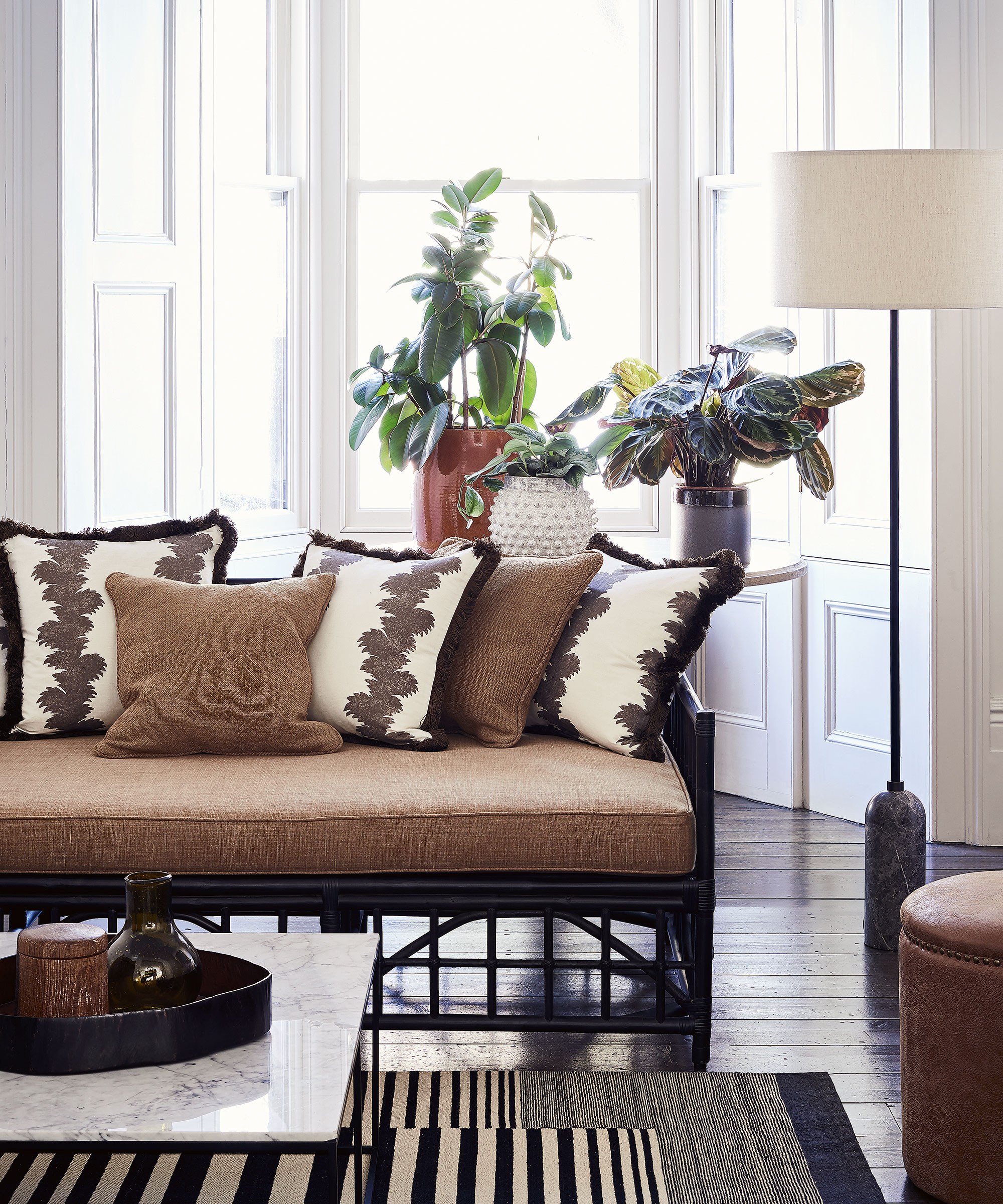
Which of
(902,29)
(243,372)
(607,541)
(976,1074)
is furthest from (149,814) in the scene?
(902,29)

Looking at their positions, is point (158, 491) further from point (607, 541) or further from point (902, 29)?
point (902, 29)

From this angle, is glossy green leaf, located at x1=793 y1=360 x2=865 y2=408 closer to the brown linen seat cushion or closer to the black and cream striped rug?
the brown linen seat cushion

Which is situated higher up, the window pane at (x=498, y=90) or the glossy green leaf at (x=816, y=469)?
the window pane at (x=498, y=90)

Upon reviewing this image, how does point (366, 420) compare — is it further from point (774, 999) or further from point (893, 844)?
point (774, 999)

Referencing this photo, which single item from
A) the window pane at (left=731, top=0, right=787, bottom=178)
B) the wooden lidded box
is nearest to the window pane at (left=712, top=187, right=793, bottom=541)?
the window pane at (left=731, top=0, right=787, bottom=178)

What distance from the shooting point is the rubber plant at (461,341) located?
11.8 feet

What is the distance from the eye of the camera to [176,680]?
8.43ft

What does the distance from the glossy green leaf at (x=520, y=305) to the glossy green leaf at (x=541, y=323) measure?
0.15 ft

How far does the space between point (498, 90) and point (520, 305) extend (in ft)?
4.31

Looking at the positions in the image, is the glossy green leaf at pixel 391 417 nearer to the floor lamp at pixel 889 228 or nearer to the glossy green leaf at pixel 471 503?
the glossy green leaf at pixel 471 503

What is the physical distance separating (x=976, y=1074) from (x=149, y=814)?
4.62ft

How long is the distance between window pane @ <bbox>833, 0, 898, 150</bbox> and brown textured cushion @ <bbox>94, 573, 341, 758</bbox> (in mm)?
2299

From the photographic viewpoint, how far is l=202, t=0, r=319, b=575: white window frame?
4.39m

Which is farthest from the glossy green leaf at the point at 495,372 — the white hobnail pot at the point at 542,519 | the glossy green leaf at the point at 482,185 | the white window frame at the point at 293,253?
the white window frame at the point at 293,253
